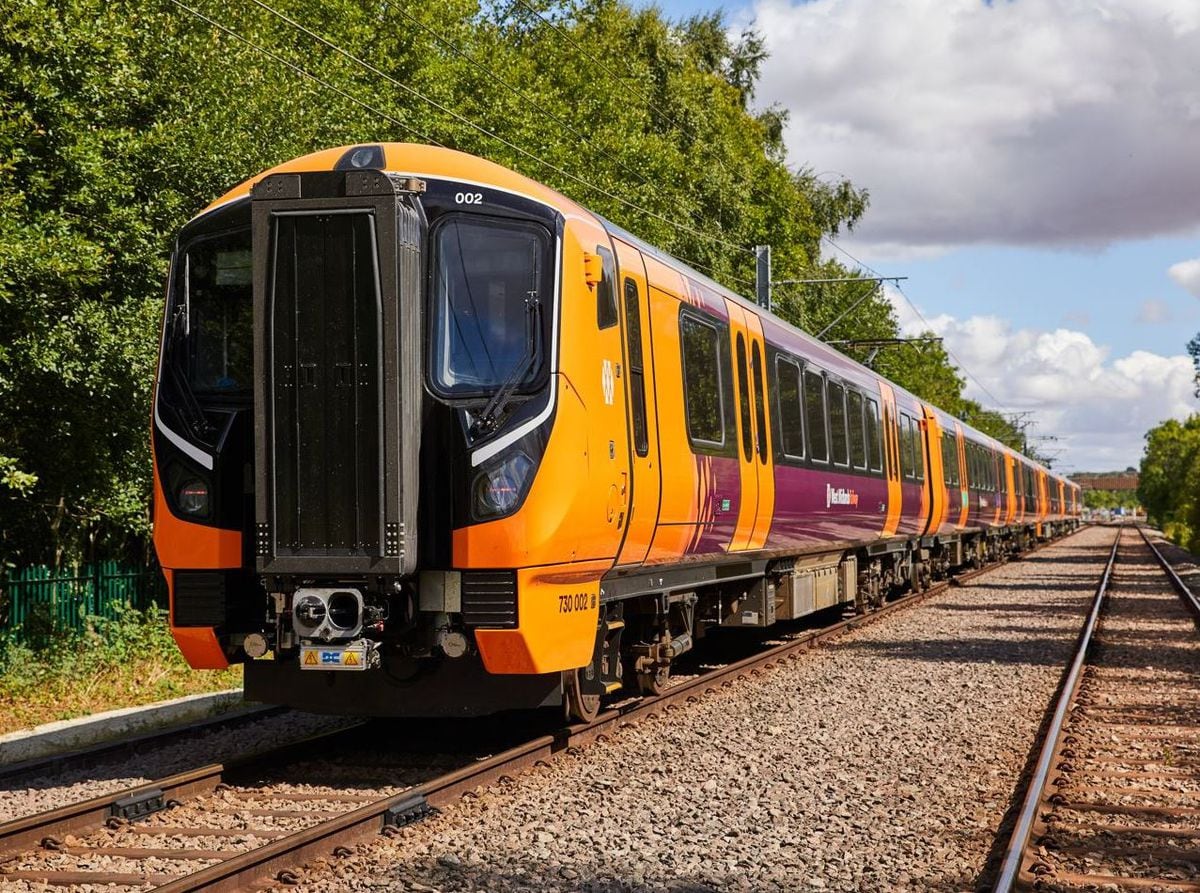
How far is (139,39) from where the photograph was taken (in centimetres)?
1439

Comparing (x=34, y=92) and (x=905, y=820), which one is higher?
(x=34, y=92)

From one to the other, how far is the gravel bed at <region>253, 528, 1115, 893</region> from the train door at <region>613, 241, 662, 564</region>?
4.50ft

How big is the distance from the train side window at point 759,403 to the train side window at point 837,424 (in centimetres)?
320

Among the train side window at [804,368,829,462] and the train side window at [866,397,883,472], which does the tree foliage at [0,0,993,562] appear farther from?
the train side window at [866,397,883,472]

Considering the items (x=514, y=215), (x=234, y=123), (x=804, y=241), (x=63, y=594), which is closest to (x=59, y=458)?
(x=63, y=594)

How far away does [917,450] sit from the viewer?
2316 centimetres

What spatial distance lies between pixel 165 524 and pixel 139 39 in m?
8.04

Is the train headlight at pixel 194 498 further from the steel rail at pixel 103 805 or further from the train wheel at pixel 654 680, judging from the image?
the train wheel at pixel 654 680

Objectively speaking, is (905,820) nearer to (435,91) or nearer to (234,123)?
(234,123)

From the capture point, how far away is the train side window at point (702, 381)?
10.5 m

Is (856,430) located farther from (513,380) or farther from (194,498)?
(194,498)

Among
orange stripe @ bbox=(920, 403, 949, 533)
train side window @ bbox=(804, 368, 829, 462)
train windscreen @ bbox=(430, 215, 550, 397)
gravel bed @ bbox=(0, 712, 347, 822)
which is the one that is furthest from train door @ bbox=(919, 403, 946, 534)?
train windscreen @ bbox=(430, 215, 550, 397)

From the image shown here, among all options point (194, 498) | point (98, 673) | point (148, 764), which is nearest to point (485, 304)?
point (194, 498)


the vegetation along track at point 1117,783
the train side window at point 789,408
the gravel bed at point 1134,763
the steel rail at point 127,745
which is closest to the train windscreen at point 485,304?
the steel rail at point 127,745
